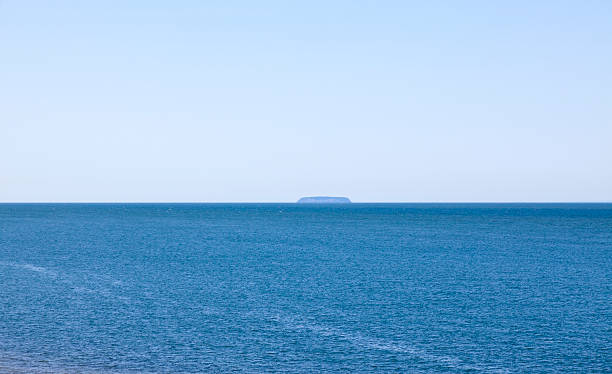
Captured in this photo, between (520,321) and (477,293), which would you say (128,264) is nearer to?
(477,293)

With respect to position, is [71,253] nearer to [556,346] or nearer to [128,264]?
[128,264]

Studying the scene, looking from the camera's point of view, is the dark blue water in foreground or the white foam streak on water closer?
the white foam streak on water

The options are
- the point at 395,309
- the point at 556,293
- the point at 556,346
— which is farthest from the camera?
the point at 556,293

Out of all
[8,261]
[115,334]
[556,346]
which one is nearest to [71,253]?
[8,261]

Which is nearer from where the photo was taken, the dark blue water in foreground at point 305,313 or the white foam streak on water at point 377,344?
the white foam streak on water at point 377,344

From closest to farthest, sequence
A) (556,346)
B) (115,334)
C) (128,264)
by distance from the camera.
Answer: (556,346)
(115,334)
(128,264)

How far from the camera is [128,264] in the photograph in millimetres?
77500

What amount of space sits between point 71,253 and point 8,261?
457 inches

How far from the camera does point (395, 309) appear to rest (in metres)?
46.8

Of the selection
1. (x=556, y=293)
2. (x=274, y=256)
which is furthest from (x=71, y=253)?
(x=556, y=293)

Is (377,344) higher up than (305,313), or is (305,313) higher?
(305,313)

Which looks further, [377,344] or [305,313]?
[305,313]

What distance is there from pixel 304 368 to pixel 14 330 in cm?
1914

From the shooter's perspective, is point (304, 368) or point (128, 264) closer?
point (304, 368)
